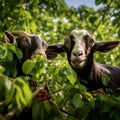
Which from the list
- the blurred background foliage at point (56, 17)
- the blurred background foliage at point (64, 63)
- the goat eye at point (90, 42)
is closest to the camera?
the blurred background foliage at point (64, 63)

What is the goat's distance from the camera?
6066 millimetres

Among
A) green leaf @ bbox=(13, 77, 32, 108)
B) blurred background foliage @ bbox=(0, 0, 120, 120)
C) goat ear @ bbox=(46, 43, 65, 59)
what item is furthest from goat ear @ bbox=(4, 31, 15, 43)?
green leaf @ bbox=(13, 77, 32, 108)

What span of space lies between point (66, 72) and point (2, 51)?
772 mm

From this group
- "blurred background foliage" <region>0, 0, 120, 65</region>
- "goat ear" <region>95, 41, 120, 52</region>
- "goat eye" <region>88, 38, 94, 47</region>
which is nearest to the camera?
"goat eye" <region>88, 38, 94, 47</region>

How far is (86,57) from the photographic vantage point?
6273 millimetres

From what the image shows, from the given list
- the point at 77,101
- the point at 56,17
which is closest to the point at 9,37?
the point at 77,101

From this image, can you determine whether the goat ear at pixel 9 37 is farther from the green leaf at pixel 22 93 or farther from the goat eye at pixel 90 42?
the green leaf at pixel 22 93

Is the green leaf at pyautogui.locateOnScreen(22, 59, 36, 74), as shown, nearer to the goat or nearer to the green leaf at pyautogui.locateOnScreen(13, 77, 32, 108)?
the green leaf at pyautogui.locateOnScreen(13, 77, 32, 108)

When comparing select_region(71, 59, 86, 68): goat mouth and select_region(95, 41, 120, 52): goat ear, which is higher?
select_region(95, 41, 120, 52): goat ear

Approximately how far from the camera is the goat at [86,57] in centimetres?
607

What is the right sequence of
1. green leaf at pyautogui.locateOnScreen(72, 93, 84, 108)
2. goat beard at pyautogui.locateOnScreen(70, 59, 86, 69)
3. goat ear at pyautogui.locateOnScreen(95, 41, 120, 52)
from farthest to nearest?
goat ear at pyautogui.locateOnScreen(95, 41, 120, 52), goat beard at pyautogui.locateOnScreen(70, 59, 86, 69), green leaf at pyautogui.locateOnScreen(72, 93, 84, 108)

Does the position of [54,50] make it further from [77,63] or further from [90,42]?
[77,63]

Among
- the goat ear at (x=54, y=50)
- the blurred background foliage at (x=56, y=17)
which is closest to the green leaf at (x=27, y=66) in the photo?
the goat ear at (x=54, y=50)

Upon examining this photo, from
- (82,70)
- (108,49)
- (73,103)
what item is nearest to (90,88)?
(82,70)
